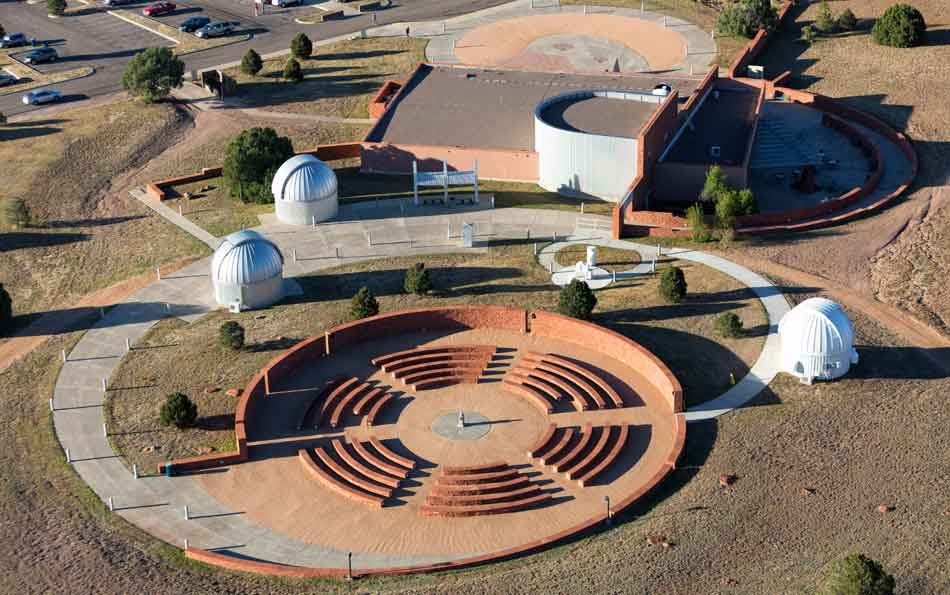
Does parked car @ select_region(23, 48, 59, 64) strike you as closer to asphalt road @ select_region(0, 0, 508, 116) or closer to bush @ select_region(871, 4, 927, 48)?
asphalt road @ select_region(0, 0, 508, 116)

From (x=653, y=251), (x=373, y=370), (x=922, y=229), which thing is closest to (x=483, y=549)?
(x=373, y=370)

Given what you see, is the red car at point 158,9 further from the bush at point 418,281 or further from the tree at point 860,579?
the tree at point 860,579

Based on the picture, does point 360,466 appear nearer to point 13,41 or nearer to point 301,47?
point 301,47

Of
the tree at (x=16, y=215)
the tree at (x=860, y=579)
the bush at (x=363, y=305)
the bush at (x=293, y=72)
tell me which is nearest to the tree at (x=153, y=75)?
the bush at (x=293, y=72)

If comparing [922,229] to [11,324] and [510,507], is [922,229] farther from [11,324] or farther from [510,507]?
[11,324]

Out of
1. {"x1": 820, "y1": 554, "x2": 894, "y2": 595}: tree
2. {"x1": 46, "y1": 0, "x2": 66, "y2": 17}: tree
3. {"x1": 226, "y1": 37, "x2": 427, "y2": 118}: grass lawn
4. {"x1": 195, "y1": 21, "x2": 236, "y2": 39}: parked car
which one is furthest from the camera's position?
{"x1": 46, "y1": 0, "x2": 66, "y2": 17}: tree

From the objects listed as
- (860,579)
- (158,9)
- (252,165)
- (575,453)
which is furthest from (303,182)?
(158,9)

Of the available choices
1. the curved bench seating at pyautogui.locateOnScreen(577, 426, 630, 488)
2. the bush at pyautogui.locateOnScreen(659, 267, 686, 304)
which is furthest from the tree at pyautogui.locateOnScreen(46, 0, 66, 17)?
the curved bench seating at pyautogui.locateOnScreen(577, 426, 630, 488)

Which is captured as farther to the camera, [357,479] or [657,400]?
[657,400]
